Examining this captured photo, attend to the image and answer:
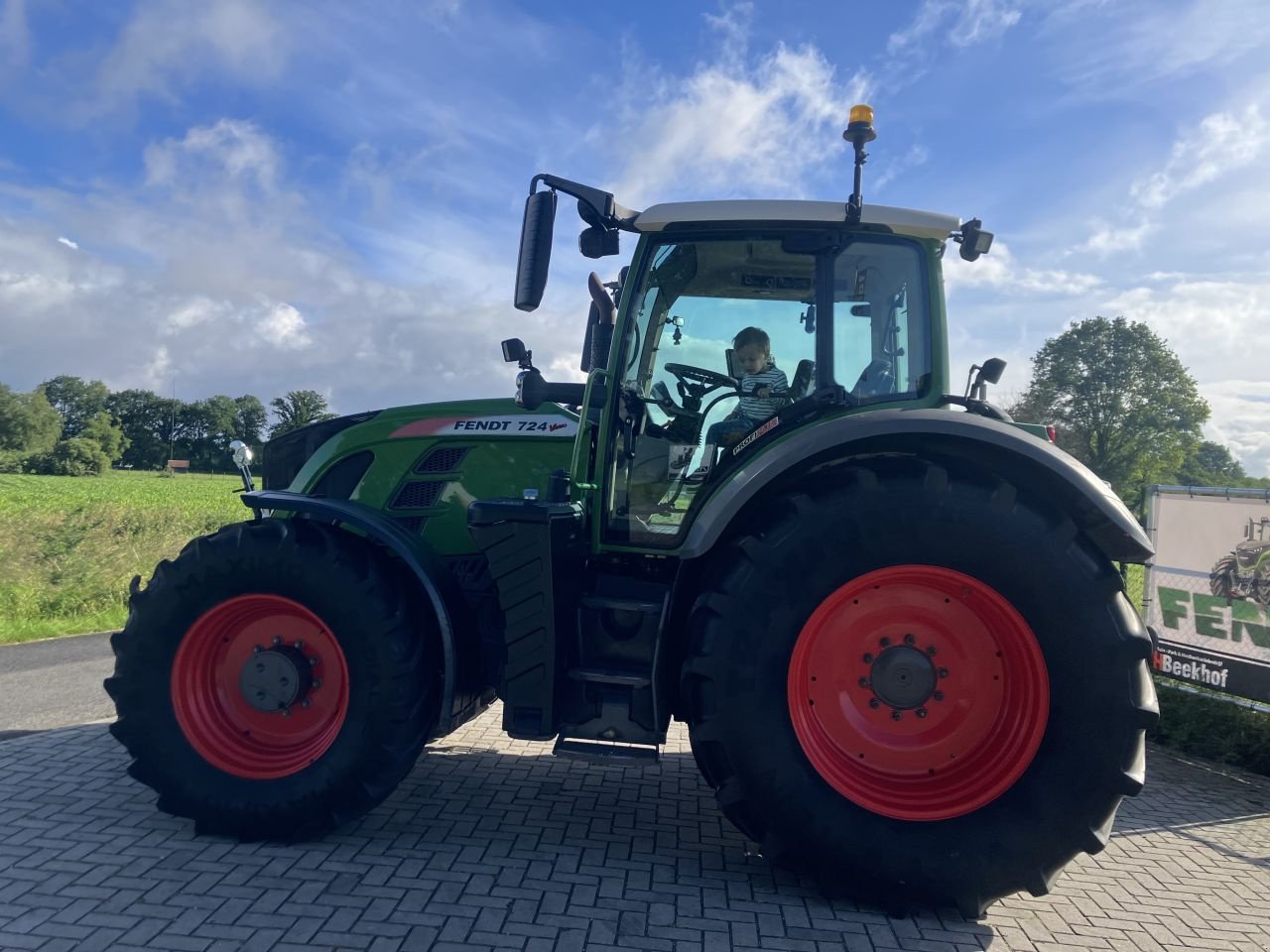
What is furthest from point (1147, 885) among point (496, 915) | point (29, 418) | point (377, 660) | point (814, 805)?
point (29, 418)

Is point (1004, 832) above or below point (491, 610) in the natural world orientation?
below

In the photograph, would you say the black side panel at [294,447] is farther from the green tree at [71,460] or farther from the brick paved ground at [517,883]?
the green tree at [71,460]

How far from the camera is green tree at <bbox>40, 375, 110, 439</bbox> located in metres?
67.3

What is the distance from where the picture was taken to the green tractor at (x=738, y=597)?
2.82 m

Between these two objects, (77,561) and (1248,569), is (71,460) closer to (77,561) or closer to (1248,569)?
(77,561)

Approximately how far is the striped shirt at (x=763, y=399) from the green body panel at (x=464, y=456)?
894 millimetres

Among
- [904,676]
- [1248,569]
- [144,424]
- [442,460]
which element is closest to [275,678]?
[442,460]

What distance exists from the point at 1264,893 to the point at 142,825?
4.58m

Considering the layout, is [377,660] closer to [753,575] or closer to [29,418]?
[753,575]

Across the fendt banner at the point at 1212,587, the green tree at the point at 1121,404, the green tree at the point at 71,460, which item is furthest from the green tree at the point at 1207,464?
the green tree at the point at 71,460

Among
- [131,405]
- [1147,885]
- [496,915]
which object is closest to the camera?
[496,915]

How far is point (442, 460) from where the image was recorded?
406cm

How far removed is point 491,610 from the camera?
3691 mm

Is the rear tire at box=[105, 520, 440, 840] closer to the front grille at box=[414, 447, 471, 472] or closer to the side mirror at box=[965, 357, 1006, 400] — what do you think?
the front grille at box=[414, 447, 471, 472]
